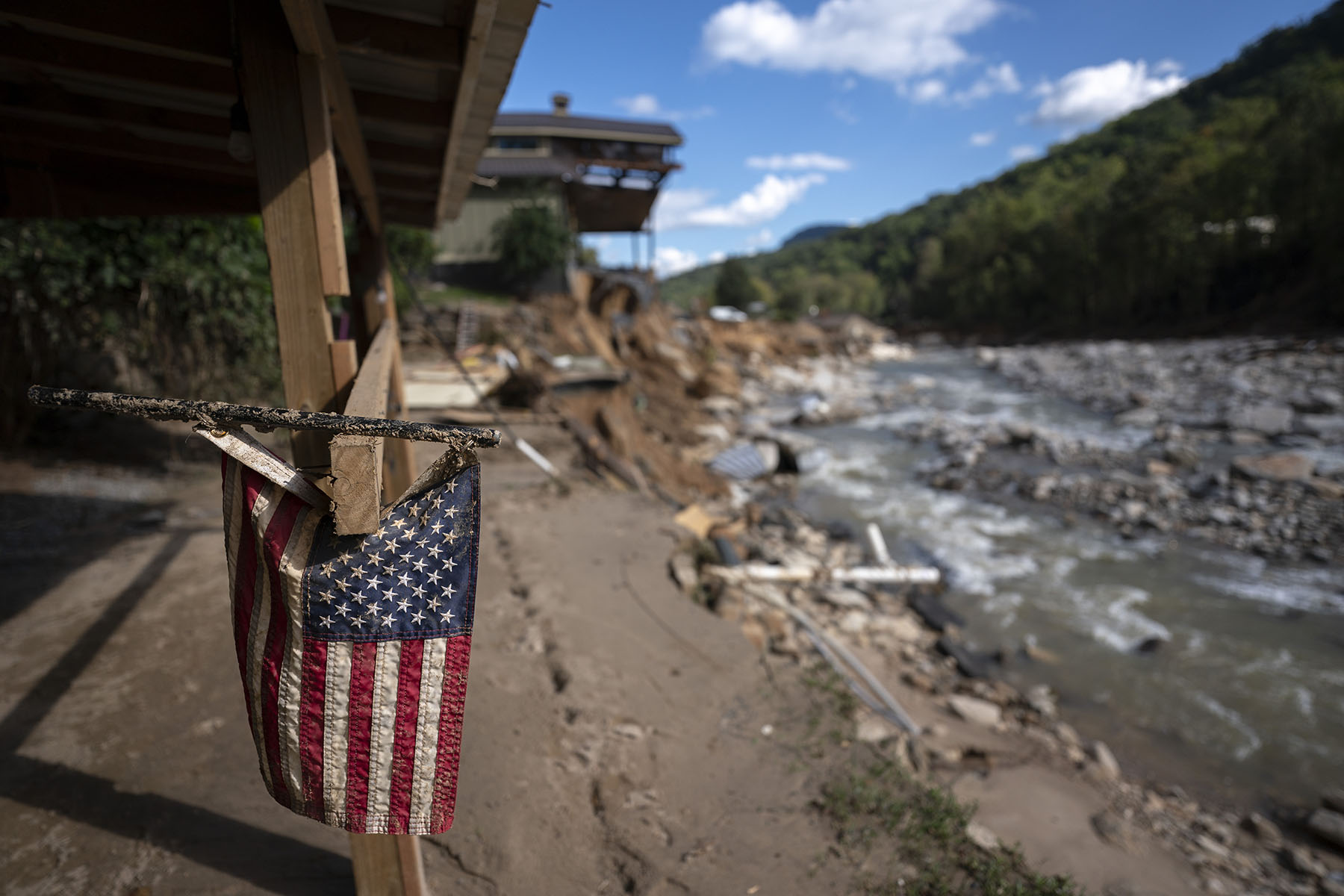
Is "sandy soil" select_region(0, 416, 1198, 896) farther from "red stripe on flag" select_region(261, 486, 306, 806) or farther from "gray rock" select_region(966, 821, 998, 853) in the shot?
→ "red stripe on flag" select_region(261, 486, 306, 806)

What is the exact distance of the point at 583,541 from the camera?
578 centimetres

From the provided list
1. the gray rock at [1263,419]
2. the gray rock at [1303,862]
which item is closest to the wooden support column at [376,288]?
the gray rock at [1303,862]

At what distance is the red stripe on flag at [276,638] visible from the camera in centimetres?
129

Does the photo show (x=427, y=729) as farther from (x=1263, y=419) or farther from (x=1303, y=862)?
(x=1263, y=419)

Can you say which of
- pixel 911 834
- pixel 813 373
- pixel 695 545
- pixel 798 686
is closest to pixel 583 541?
pixel 695 545

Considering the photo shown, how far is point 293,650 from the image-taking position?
1321 mm

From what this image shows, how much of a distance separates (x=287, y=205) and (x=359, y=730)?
125 cm

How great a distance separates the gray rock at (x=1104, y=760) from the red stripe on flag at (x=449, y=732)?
Answer: 15.9 feet

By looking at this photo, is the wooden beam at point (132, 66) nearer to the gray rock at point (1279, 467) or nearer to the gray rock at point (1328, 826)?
the gray rock at point (1328, 826)

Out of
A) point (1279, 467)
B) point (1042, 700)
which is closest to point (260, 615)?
point (1042, 700)

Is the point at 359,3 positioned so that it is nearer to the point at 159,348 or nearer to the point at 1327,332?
the point at 159,348

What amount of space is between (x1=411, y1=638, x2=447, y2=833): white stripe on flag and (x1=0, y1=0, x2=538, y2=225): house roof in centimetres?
144

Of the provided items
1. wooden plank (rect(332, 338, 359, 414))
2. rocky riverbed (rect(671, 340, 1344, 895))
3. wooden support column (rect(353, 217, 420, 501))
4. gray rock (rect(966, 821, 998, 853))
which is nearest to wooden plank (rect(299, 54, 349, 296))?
wooden plank (rect(332, 338, 359, 414))

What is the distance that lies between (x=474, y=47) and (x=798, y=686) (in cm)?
356
